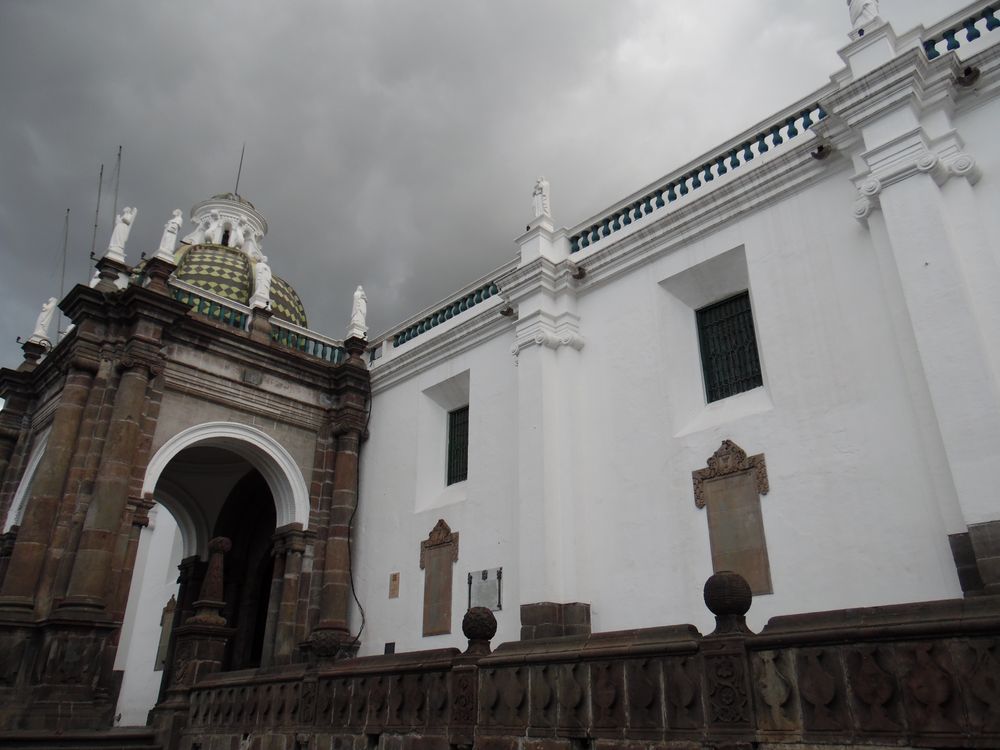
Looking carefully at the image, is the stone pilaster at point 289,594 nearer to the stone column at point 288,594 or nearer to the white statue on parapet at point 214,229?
the stone column at point 288,594

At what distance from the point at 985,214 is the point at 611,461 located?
5.28 meters

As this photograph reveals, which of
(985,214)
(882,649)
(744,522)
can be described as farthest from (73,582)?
(985,214)

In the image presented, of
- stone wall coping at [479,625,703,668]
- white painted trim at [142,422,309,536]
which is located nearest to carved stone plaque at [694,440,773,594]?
stone wall coping at [479,625,703,668]

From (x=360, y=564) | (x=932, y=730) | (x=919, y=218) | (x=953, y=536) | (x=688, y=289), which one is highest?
(x=688, y=289)

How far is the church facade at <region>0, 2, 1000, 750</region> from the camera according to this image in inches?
216

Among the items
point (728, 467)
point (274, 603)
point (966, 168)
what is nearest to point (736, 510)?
point (728, 467)

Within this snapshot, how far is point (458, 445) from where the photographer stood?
45.5 ft

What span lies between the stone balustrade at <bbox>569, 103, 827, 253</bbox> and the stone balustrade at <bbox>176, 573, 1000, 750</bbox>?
6.95 meters

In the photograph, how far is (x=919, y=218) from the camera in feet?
25.5

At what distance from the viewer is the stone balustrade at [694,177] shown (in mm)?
9867

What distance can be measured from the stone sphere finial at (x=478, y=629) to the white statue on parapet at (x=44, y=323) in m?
13.1

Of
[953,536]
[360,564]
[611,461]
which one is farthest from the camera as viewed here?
[360,564]

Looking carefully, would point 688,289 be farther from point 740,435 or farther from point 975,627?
point 975,627

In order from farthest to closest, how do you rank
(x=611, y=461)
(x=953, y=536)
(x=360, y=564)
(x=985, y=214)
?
(x=360, y=564) → (x=611, y=461) → (x=985, y=214) → (x=953, y=536)
